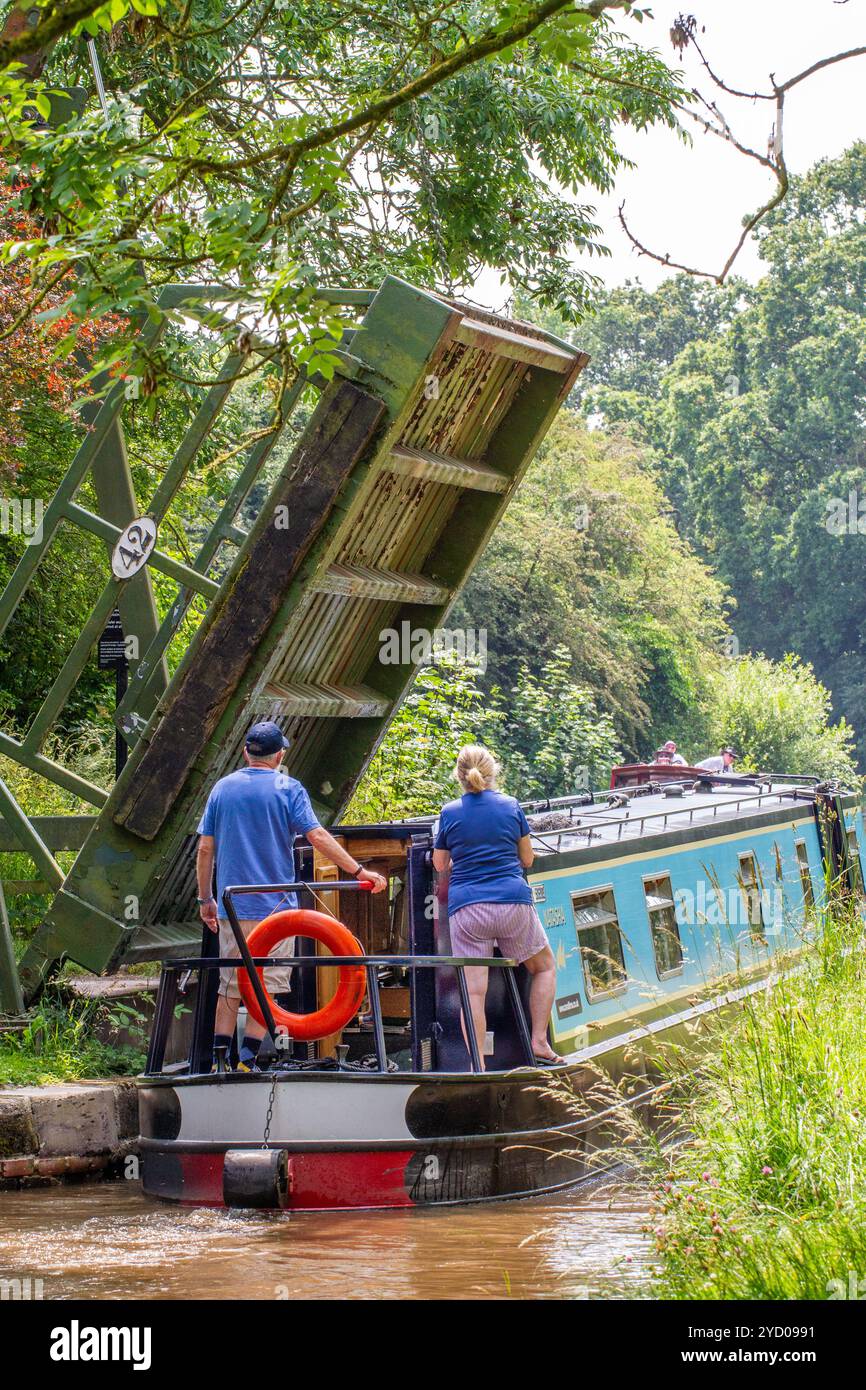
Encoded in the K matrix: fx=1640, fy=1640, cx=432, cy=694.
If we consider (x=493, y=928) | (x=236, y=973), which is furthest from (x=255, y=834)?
(x=493, y=928)

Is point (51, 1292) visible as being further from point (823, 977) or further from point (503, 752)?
point (503, 752)

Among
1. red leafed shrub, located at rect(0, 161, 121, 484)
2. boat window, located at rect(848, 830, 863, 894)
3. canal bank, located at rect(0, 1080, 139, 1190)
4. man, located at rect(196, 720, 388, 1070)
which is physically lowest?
canal bank, located at rect(0, 1080, 139, 1190)

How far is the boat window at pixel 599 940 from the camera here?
28.8 ft

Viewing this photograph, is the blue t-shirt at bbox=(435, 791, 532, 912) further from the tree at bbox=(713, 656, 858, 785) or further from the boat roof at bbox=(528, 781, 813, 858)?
the tree at bbox=(713, 656, 858, 785)

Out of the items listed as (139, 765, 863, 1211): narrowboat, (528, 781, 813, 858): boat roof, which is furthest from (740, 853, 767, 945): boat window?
(528, 781, 813, 858): boat roof

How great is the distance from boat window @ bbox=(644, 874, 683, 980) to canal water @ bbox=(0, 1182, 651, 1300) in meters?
2.11

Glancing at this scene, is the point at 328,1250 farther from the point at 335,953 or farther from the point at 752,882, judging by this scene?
the point at 752,882

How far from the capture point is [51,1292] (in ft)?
18.7

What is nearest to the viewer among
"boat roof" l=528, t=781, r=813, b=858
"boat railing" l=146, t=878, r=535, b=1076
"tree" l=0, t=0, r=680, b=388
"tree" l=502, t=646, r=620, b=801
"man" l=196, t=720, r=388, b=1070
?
"boat railing" l=146, t=878, r=535, b=1076

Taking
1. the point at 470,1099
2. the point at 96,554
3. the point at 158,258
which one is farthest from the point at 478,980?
the point at 96,554

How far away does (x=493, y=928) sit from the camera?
7820mm

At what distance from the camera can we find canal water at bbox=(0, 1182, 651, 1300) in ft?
18.7

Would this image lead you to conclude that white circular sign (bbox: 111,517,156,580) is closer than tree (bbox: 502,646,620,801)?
Yes

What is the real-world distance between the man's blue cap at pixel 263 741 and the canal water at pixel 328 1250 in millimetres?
2058
